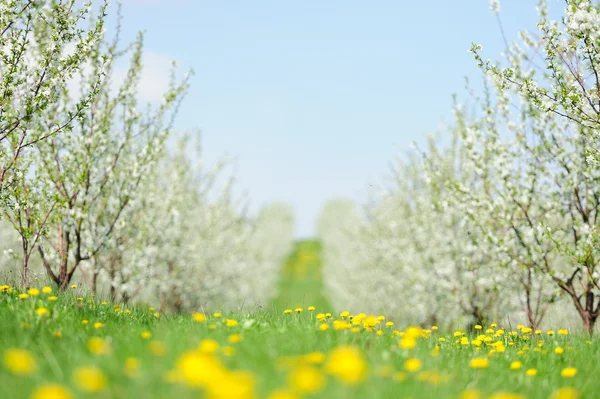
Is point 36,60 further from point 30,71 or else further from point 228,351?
point 228,351

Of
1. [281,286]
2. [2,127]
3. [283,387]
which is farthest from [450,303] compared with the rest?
[281,286]

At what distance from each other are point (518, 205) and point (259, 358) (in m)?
7.19

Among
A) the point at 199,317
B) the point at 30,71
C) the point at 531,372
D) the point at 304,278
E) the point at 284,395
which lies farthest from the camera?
the point at 304,278

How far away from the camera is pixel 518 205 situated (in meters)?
9.47

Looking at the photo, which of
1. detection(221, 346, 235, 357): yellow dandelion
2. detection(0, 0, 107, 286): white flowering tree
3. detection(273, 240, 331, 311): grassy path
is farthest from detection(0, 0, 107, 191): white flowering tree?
detection(273, 240, 331, 311): grassy path

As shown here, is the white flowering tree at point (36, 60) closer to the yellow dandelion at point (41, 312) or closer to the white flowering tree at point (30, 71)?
the white flowering tree at point (30, 71)

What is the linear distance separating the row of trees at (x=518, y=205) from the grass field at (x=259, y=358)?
2885 mm

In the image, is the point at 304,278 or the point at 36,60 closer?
the point at 36,60

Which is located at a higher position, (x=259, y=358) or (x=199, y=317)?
(x=199, y=317)

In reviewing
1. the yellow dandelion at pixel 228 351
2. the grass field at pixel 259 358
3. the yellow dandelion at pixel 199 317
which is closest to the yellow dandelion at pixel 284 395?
the grass field at pixel 259 358

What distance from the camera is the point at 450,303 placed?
14336 mm

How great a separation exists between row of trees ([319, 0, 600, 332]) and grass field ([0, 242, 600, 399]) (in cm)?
288

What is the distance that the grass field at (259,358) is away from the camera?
2596 mm

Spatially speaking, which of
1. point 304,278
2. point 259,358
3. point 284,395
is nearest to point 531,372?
point 259,358
